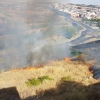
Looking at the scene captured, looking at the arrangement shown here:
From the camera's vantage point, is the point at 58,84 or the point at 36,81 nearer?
the point at 58,84

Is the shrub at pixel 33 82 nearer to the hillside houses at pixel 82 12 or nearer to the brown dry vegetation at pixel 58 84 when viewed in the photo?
the brown dry vegetation at pixel 58 84

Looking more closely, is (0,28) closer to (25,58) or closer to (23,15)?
(23,15)

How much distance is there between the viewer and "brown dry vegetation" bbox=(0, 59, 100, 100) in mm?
16047

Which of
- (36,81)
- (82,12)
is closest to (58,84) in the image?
(36,81)

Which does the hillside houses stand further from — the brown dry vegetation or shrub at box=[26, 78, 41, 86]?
shrub at box=[26, 78, 41, 86]

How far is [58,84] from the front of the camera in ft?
61.9

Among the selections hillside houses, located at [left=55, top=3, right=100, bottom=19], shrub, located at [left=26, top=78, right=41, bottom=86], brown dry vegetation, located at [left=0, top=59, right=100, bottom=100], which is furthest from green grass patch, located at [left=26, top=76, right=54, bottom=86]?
hillside houses, located at [left=55, top=3, right=100, bottom=19]

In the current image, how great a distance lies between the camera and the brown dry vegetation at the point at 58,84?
16047 millimetres

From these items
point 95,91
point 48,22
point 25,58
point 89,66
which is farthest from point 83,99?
point 48,22

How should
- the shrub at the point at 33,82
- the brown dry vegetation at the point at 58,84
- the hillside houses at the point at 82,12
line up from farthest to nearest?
the hillside houses at the point at 82,12 → the shrub at the point at 33,82 → the brown dry vegetation at the point at 58,84

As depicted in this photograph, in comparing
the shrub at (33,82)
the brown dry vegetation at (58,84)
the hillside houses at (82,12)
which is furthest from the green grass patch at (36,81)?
the hillside houses at (82,12)

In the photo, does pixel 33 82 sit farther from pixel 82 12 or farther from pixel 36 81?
pixel 82 12

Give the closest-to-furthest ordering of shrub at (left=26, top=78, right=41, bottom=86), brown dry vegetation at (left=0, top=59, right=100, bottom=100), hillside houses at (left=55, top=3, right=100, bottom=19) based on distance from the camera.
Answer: brown dry vegetation at (left=0, top=59, right=100, bottom=100), shrub at (left=26, top=78, right=41, bottom=86), hillside houses at (left=55, top=3, right=100, bottom=19)

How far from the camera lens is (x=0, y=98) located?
15.8 metres
